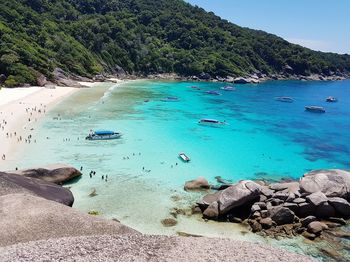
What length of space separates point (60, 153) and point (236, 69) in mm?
136844

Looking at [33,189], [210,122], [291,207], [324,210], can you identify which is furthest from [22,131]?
[324,210]

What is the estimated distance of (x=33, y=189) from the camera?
1164 inches

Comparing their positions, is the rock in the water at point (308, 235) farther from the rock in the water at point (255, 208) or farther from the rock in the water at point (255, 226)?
the rock in the water at point (255, 208)

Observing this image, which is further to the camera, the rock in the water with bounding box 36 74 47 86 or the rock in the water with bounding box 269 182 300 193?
the rock in the water with bounding box 36 74 47 86

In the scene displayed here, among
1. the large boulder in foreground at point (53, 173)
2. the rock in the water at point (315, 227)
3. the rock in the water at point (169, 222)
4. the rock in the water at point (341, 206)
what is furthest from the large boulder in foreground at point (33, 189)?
the rock in the water at point (341, 206)

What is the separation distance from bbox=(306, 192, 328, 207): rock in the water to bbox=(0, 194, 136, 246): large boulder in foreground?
16292mm

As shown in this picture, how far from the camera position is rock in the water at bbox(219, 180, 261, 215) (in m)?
31.7

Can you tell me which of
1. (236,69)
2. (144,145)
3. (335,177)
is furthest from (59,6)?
(335,177)

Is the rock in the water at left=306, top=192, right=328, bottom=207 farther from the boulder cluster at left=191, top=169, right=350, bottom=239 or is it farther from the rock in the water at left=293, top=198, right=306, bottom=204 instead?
the rock in the water at left=293, top=198, right=306, bottom=204

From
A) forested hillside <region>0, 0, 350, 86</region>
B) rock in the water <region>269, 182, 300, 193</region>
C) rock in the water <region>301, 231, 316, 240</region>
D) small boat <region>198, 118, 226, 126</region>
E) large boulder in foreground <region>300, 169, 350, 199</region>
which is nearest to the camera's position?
rock in the water <region>301, 231, 316, 240</region>

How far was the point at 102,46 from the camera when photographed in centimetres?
15500

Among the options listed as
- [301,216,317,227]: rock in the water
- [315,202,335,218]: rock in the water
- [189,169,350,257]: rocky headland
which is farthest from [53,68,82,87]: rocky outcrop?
[301,216,317,227]: rock in the water

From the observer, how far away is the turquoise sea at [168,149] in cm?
3466

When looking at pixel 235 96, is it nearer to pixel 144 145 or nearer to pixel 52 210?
pixel 144 145
